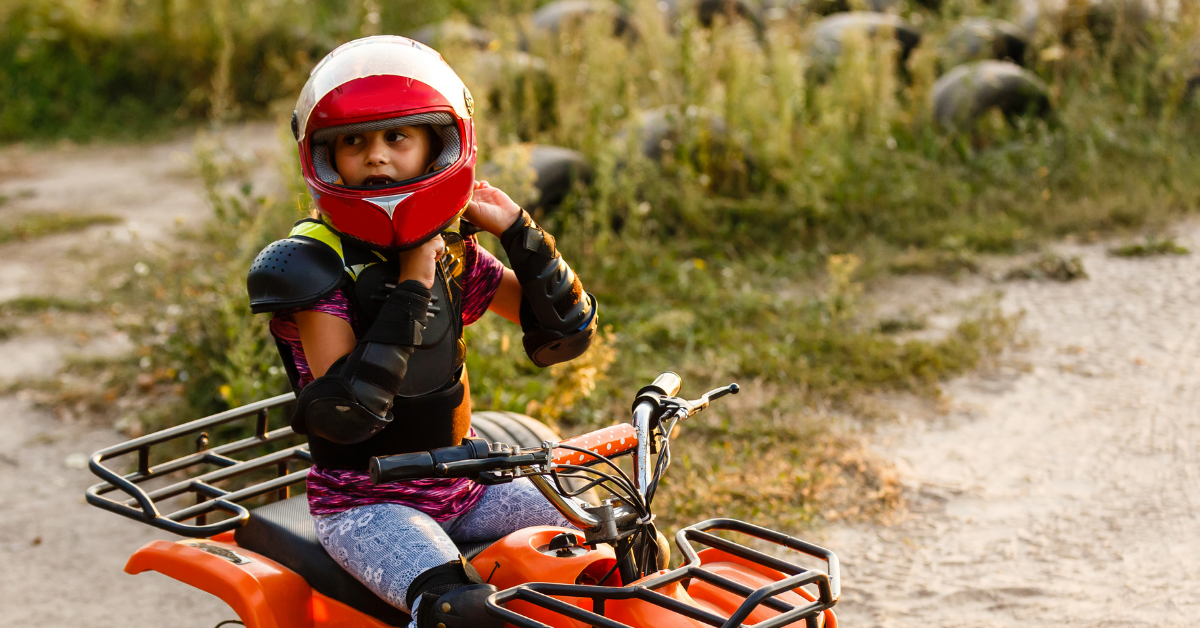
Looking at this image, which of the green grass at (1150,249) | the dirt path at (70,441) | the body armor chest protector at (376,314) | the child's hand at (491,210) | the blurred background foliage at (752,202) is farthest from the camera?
the green grass at (1150,249)

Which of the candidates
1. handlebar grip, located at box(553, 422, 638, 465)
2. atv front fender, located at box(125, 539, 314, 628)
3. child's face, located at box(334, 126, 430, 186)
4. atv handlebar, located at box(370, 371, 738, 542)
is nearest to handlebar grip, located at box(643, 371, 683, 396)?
atv handlebar, located at box(370, 371, 738, 542)

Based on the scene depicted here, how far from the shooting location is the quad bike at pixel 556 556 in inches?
75.7

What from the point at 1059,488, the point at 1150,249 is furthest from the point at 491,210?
the point at 1150,249

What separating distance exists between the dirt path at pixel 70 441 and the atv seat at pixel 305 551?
0.99 metres

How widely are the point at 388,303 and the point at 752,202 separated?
4.87 metres

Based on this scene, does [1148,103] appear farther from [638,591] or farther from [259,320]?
[638,591]

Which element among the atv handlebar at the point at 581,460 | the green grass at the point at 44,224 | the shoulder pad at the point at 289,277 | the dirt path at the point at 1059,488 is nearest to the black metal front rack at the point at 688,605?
the atv handlebar at the point at 581,460

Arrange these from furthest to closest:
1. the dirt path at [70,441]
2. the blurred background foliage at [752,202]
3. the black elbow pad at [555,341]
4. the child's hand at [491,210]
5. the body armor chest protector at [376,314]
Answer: the blurred background foliage at [752,202] → the dirt path at [70,441] → the black elbow pad at [555,341] → the child's hand at [491,210] → the body armor chest protector at [376,314]

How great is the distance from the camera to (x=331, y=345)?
2.28 meters

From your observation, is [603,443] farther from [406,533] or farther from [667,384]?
[406,533]

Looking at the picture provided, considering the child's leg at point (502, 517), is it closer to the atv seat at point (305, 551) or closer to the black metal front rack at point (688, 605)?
the atv seat at point (305, 551)

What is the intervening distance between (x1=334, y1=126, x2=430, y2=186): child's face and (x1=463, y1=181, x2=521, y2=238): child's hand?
0.21 m

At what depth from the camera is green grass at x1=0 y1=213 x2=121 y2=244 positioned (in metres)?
7.46

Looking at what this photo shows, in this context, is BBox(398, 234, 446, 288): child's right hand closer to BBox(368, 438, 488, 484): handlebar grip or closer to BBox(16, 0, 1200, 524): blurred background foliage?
BBox(368, 438, 488, 484): handlebar grip
